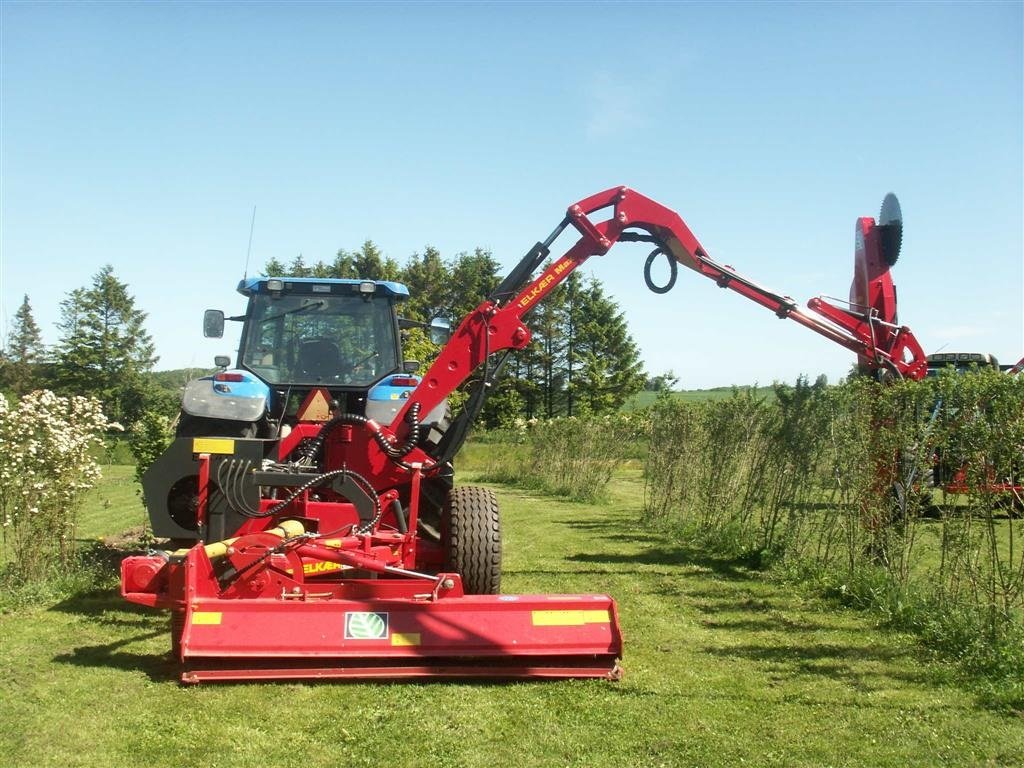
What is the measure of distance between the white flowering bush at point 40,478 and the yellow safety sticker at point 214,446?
6.29ft

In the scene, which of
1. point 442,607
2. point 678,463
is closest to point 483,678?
point 442,607

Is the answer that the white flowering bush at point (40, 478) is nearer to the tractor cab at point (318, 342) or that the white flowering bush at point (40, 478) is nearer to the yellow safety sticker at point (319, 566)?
the tractor cab at point (318, 342)

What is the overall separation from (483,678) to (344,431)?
2.17 metres

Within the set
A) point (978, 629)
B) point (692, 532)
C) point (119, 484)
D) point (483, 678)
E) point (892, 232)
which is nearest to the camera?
point (483, 678)

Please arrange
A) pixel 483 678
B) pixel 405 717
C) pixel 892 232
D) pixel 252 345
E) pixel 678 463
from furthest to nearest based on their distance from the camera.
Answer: pixel 678 463, pixel 892 232, pixel 252 345, pixel 483 678, pixel 405 717

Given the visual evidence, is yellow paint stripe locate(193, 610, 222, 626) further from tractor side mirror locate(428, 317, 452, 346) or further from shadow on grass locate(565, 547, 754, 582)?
shadow on grass locate(565, 547, 754, 582)

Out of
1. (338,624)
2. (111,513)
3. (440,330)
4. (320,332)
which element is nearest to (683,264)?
(440,330)

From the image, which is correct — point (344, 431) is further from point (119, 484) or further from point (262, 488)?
point (119, 484)

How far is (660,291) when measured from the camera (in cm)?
768

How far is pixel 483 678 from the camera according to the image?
5.05 metres

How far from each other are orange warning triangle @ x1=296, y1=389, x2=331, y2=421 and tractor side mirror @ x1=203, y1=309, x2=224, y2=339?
4.18 ft

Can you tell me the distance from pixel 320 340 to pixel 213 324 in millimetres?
910

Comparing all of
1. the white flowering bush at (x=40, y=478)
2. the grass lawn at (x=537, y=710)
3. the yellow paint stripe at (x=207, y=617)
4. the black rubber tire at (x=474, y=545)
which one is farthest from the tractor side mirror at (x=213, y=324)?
the yellow paint stripe at (x=207, y=617)

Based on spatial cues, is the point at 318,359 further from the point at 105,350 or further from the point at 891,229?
the point at 105,350
